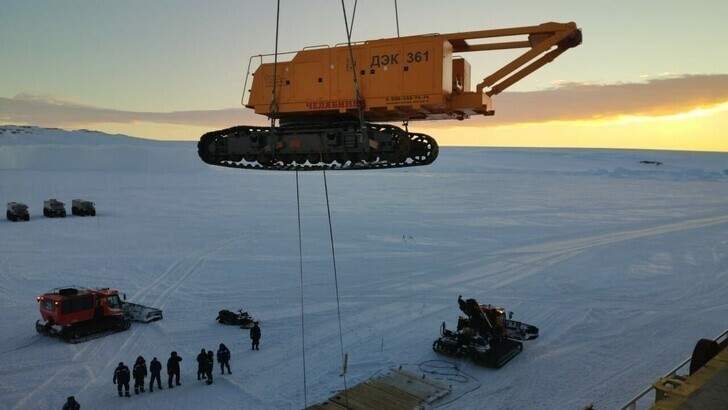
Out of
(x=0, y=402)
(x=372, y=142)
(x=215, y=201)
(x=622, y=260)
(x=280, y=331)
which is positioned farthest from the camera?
(x=215, y=201)

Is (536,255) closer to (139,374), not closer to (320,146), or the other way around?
(320,146)

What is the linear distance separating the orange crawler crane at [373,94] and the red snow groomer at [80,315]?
807 cm

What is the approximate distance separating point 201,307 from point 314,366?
20.8 feet

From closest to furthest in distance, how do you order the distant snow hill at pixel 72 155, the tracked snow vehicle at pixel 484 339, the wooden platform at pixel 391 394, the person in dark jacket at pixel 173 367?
1. the wooden platform at pixel 391 394
2. the person in dark jacket at pixel 173 367
3. the tracked snow vehicle at pixel 484 339
4. the distant snow hill at pixel 72 155

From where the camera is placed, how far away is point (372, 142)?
9.88 m

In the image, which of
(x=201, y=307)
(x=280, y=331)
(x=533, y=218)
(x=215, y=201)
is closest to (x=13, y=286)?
(x=201, y=307)

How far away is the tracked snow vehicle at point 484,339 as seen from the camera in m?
13.9

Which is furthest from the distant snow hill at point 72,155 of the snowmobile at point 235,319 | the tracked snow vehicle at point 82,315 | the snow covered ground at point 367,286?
the snowmobile at point 235,319

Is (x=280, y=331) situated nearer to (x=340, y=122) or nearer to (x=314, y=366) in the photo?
(x=314, y=366)

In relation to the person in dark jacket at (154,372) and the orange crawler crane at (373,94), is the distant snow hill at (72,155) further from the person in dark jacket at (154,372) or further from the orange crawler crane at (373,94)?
the orange crawler crane at (373,94)

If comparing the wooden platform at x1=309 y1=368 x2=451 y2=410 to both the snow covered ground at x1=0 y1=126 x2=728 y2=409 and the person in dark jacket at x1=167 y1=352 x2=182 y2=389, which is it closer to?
the snow covered ground at x1=0 y1=126 x2=728 y2=409

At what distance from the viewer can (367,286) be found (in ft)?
67.5

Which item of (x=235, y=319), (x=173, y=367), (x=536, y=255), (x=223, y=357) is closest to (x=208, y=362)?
(x=223, y=357)

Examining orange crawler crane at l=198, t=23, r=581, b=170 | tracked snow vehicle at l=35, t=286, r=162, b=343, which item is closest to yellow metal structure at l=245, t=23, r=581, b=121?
orange crawler crane at l=198, t=23, r=581, b=170
